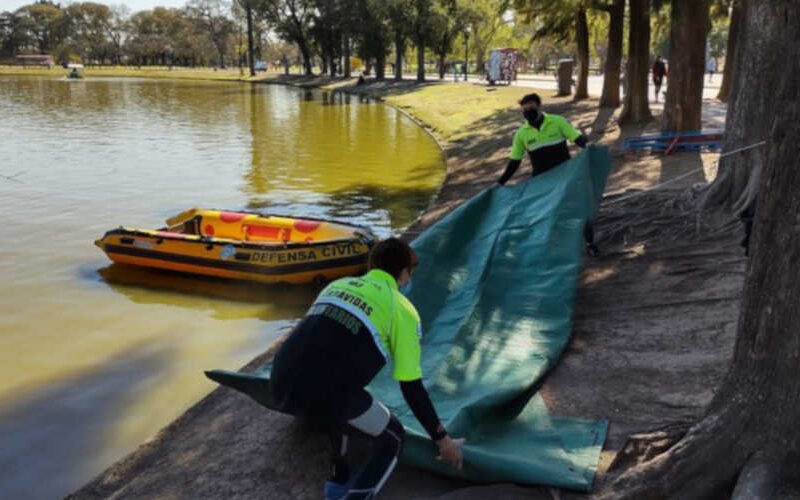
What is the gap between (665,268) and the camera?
8.52 meters

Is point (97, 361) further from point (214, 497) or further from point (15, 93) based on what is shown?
point (15, 93)

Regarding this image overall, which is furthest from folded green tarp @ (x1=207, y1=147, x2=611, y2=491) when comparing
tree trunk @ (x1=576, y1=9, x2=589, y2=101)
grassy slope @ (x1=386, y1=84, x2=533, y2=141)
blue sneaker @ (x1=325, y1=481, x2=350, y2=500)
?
tree trunk @ (x1=576, y1=9, x2=589, y2=101)

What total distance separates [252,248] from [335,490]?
8040 millimetres

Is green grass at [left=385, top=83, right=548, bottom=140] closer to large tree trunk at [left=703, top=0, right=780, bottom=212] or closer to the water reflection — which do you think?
the water reflection

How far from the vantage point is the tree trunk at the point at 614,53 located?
74.9ft

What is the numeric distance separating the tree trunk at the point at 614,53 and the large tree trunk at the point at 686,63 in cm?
607

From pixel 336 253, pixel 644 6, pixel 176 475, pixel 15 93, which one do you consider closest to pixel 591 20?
pixel 644 6

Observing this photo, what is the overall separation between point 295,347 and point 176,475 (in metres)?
2.89

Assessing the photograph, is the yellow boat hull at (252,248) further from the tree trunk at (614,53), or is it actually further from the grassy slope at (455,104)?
the grassy slope at (455,104)

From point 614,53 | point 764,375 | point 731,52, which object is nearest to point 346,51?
point 614,53

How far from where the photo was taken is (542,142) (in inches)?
365

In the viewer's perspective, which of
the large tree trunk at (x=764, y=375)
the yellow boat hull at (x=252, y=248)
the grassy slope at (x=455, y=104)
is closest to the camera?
the large tree trunk at (x=764, y=375)

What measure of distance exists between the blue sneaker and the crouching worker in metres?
0.65

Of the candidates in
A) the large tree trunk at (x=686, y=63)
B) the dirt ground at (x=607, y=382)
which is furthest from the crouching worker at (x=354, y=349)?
the large tree trunk at (x=686, y=63)
